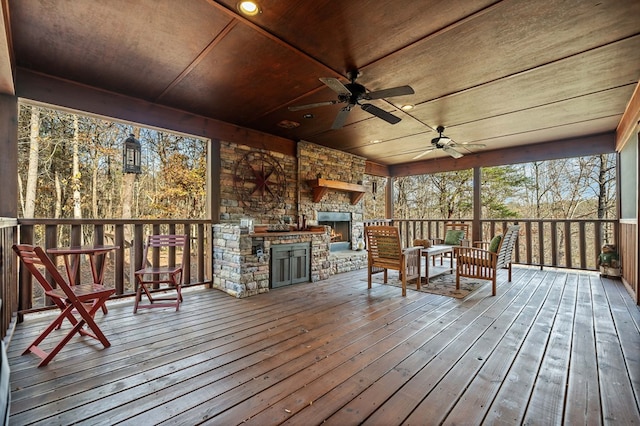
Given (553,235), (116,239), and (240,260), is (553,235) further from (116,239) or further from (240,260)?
(116,239)

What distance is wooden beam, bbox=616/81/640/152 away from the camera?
11.3 ft

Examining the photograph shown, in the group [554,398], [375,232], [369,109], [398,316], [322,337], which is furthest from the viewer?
[375,232]

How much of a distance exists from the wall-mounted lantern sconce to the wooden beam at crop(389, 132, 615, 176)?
6.38 metres

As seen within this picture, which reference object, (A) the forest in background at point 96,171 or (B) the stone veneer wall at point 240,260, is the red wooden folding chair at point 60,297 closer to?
(B) the stone veneer wall at point 240,260

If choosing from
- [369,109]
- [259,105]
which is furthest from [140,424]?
[259,105]

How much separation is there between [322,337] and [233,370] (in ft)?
2.74

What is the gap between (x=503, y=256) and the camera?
13.8 feet

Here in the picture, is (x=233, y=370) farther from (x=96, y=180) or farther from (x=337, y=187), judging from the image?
(x=96, y=180)

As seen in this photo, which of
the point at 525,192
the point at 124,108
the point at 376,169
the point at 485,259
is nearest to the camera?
the point at 124,108

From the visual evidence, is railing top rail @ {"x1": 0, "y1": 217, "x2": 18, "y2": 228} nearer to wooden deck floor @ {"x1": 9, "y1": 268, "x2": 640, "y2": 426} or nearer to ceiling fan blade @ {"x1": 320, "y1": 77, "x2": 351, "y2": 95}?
wooden deck floor @ {"x1": 9, "y1": 268, "x2": 640, "y2": 426}

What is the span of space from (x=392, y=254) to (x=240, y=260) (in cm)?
216

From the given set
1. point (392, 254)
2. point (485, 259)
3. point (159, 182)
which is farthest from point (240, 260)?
point (159, 182)

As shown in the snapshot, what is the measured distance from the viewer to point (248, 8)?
205 centimetres

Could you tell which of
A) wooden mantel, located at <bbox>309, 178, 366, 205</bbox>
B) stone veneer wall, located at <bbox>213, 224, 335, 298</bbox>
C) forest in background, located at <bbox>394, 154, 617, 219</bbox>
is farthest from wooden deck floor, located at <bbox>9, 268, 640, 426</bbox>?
forest in background, located at <bbox>394, 154, 617, 219</bbox>
